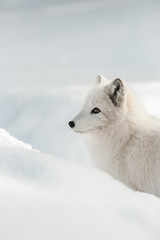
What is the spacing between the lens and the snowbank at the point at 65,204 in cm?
179

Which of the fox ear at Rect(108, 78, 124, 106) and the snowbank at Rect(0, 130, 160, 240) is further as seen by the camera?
the fox ear at Rect(108, 78, 124, 106)

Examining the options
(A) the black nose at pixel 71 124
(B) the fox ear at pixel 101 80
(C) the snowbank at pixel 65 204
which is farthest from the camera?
(B) the fox ear at pixel 101 80

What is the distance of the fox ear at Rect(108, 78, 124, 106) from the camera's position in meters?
5.29

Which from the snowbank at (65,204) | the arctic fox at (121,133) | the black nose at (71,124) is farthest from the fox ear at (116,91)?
the snowbank at (65,204)

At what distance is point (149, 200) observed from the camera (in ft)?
7.79

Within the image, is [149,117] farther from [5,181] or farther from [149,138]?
[5,181]

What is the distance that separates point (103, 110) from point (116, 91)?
13.2 inches

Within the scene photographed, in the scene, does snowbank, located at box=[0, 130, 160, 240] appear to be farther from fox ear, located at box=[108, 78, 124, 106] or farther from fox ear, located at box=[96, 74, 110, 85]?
fox ear, located at box=[96, 74, 110, 85]

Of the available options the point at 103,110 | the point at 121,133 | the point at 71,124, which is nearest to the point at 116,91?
the point at 103,110

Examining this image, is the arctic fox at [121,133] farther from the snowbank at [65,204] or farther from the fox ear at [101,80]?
the snowbank at [65,204]

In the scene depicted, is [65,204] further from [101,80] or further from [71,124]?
Result: [101,80]

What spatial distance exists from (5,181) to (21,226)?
17.6 inches

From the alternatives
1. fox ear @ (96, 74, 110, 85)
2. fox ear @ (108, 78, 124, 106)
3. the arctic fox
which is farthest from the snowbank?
fox ear @ (96, 74, 110, 85)

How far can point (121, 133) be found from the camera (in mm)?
5348
